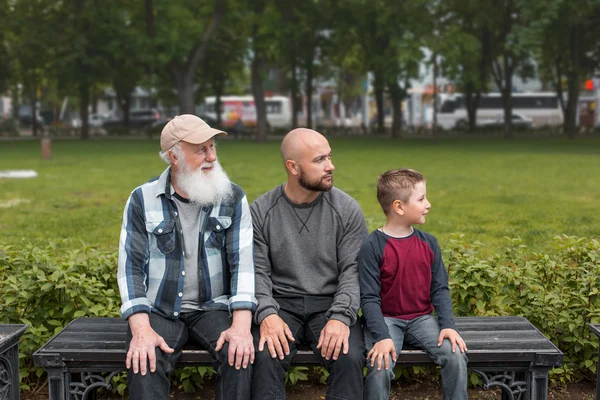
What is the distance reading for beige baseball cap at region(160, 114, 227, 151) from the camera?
166 inches

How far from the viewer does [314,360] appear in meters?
4.07

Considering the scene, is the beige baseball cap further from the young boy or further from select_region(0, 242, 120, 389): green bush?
select_region(0, 242, 120, 389): green bush

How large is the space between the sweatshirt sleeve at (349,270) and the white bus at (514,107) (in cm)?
5605

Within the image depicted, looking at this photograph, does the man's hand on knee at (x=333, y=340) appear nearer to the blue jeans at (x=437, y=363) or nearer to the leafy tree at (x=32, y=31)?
the blue jeans at (x=437, y=363)

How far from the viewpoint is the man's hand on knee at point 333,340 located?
3.93 metres

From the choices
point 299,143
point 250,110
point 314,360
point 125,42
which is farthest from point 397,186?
point 250,110

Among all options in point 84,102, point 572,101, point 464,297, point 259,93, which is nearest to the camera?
point 464,297

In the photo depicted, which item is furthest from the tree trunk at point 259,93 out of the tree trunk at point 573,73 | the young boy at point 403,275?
the young boy at point 403,275

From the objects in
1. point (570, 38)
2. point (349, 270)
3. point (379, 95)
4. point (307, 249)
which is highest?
point (570, 38)

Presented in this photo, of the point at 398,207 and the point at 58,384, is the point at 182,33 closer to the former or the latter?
the point at 398,207

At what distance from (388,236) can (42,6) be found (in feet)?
135

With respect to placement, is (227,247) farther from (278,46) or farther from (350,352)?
(278,46)

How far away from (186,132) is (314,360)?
1.39 meters

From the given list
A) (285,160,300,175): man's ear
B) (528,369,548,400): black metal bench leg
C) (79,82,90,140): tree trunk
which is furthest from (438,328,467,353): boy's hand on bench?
(79,82,90,140): tree trunk
